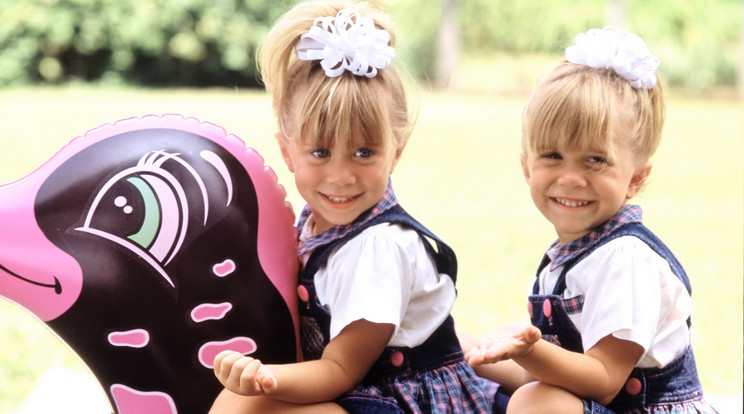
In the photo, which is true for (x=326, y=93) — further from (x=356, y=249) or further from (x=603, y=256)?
(x=603, y=256)

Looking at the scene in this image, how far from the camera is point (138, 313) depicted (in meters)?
2.36

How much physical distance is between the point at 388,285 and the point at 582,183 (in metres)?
0.52

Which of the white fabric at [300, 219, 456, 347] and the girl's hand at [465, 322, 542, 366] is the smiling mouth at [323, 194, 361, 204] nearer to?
the white fabric at [300, 219, 456, 347]

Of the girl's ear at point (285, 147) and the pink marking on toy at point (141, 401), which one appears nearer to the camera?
the pink marking on toy at point (141, 401)

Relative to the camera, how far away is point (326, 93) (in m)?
2.35

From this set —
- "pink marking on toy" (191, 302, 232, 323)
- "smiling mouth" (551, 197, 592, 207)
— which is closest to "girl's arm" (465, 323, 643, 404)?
"smiling mouth" (551, 197, 592, 207)

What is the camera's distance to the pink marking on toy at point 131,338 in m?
2.37

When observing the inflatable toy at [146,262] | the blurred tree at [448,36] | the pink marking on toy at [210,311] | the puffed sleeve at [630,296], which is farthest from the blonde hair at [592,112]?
the blurred tree at [448,36]

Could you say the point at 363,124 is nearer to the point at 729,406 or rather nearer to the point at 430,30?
the point at 729,406

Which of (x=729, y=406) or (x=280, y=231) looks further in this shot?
(x=729, y=406)

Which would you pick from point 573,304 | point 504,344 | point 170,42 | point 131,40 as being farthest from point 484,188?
point 131,40

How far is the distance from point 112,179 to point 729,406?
2378 millimetres

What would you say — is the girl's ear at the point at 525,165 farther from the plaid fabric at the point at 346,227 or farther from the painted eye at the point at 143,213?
the painted eye at the point at 143,213

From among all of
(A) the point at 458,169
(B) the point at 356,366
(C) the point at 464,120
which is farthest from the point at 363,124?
(C) the point at 464,120
